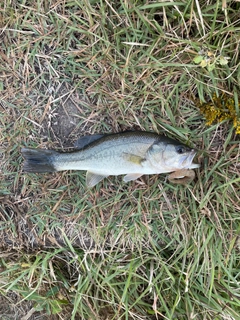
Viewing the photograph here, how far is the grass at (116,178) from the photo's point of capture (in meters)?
2.88

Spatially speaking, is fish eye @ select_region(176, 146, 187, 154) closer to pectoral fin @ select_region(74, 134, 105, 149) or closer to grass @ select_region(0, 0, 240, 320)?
grass @ select_region(0, 0, 240, 320)

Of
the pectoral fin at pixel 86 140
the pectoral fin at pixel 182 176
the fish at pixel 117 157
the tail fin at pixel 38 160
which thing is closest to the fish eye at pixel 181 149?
the fish at pixel 117 157

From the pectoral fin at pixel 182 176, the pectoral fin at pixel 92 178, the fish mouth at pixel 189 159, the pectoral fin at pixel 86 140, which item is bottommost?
the pectoral fin at pixel 182 176

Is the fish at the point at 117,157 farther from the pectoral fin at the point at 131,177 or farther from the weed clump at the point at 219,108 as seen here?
the weed clump at the point at 219,108

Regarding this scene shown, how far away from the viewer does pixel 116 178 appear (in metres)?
3.14

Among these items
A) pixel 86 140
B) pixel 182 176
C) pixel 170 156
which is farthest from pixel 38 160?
pixel 182 176


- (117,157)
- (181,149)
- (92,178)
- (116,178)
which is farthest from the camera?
(116,178)

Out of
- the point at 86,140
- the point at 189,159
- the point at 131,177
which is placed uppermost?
the point at 86,140

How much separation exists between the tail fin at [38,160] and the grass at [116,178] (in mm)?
236

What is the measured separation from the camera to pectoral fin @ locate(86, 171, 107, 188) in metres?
2.98

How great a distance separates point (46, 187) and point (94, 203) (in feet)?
1.73

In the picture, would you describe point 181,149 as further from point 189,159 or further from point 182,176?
point 182,176

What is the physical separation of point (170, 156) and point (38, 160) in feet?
4.07

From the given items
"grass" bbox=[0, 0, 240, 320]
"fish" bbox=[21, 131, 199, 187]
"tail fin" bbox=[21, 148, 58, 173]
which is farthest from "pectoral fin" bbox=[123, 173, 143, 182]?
"tail fin" bbox=[21, 148, 58, 173]
